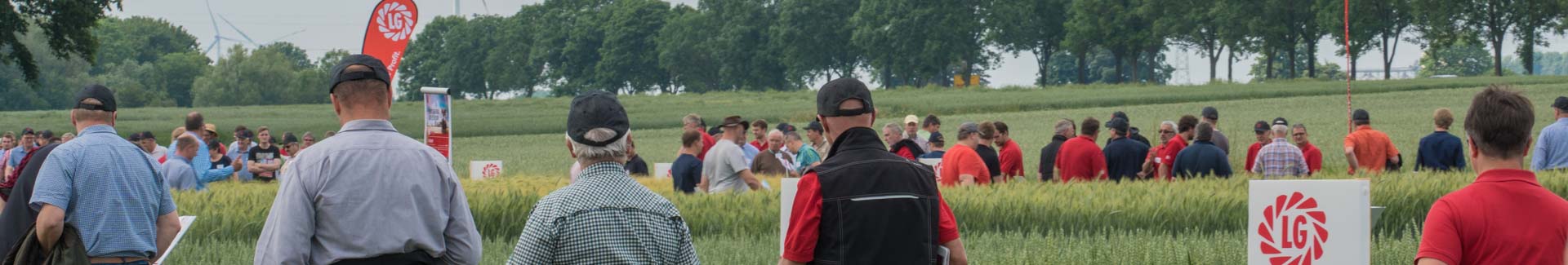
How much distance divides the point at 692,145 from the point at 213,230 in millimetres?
4463

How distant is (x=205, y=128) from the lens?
18.6 metres

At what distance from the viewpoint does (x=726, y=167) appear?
13445 millimetres

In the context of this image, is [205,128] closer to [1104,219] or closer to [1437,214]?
[1104,219]

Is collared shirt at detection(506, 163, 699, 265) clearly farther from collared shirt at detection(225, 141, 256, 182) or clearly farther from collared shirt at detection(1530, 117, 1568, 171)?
collared shirt at detection(225, 141, 256, 182)

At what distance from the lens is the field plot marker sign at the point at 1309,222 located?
6750 mm

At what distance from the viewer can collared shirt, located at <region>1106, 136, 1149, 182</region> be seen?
602 inches

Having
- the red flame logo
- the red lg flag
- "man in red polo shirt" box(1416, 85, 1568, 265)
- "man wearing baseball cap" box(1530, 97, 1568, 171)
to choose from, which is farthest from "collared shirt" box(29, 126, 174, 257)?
"man wearing baseball cap" box(1530, 97, 1568, 171)

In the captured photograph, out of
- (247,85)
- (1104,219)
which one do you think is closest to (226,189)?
(1104,219)

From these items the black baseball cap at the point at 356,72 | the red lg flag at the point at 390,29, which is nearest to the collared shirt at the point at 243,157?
the red lg flag at the point at 390,29

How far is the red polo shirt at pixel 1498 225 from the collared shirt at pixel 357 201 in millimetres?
2741

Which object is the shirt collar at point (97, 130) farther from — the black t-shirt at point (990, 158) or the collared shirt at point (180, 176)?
the black t-shirt at point (990, 158)

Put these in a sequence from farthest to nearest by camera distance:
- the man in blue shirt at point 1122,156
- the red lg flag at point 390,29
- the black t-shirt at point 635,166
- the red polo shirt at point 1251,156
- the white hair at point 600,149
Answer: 1. the black t-shirt at point 635,166
2. the red polo shirt at point 1251,156
3. the man in blue shirt at point 1122,156
4. the red lg flag at point 390,29
5. the white hair at point 600,149

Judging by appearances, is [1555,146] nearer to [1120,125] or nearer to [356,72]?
[1120,125]

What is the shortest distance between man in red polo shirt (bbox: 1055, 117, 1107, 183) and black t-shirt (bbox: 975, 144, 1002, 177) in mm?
657
